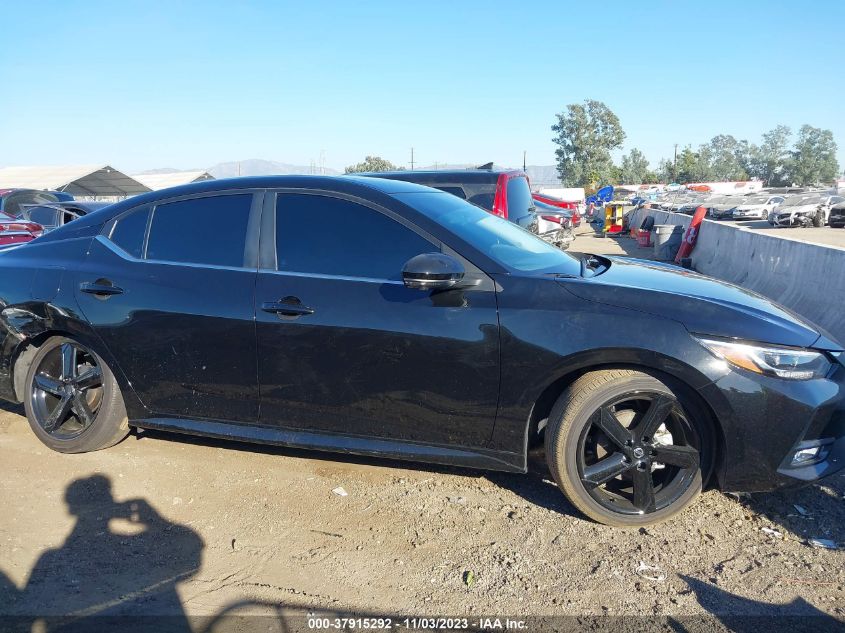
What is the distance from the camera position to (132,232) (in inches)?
154

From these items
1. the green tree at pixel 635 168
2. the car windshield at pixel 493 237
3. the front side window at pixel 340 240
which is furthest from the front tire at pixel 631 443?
the green tree at pixel 635 168

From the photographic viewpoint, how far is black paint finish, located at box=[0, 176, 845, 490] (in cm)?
298

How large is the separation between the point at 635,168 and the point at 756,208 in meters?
98.0

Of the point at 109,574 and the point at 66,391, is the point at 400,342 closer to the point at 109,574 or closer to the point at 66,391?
the point at 109,574

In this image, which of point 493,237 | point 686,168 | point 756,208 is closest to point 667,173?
point 686,168

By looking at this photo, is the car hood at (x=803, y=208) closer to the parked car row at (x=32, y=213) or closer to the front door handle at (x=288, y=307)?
the parked car row at (x=32, y=213)

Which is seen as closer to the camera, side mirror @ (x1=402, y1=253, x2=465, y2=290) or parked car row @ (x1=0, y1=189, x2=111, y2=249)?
side mirror @ (x1=402, y1=253, x2=465, y2=290)

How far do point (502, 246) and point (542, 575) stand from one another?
1.70 meters

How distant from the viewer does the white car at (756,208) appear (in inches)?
1567

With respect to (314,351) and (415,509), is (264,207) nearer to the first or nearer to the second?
(314,351)

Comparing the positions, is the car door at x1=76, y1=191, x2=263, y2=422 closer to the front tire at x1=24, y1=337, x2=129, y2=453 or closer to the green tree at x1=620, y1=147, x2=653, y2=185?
the front tire at x1=24, y1=337, x2=129, y2=453

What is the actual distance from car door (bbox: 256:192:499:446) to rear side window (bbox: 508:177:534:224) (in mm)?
4661

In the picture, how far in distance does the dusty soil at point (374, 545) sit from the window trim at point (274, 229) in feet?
3.92

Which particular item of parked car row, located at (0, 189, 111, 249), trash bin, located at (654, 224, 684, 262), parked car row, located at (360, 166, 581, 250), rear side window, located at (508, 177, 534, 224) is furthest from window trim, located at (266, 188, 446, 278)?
trash bin, located at (654, 224, 684, 262)
